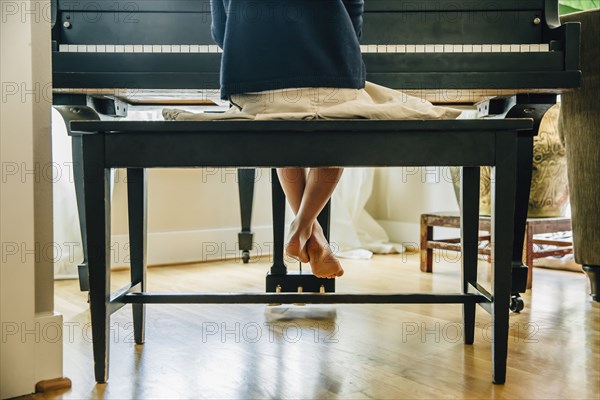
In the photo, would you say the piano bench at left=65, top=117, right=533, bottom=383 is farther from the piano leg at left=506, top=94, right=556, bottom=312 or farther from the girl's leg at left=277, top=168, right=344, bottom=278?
the piano leg at left=506, top=94, right=556, bottom=312

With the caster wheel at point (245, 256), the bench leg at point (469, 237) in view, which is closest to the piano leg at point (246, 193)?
the caster wheel at point (245, 256)

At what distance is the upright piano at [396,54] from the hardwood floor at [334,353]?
33 cm

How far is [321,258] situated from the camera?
139 centimetres

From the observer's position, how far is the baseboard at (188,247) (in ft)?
9.09

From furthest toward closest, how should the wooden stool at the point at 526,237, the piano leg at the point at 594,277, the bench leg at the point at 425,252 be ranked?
the bench leg at the point at 425,252 → the wooden stool at the point at 526,237 → the piano leg at the point at 594,277

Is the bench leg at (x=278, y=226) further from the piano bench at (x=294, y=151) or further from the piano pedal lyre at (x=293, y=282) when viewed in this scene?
the piano bench at (x=294, y=151)

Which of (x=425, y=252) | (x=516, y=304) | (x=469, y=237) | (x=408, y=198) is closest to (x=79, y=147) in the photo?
(x=469, y=237)

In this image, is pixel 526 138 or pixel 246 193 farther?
pixel 246 193

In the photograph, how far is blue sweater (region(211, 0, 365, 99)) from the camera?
1.16 meters

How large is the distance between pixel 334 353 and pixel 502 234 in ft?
1.56

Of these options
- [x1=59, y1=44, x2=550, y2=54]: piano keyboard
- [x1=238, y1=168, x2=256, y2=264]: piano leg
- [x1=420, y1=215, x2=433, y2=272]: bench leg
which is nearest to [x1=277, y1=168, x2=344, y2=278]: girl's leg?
[x1=59, y1=44, x2=550, y2=54]: piano keyboard

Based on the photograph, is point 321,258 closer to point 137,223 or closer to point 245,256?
point 137,223

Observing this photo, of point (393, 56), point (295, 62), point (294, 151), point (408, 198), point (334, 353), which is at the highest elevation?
point (393, 56)

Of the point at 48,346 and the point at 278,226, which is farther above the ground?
the point at 278,226
